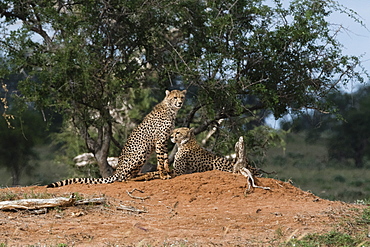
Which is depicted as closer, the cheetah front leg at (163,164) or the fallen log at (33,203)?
the fallen log at (33,203)

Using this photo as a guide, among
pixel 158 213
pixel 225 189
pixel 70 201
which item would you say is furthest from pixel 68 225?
pixel 225 189

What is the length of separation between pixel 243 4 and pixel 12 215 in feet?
21.8

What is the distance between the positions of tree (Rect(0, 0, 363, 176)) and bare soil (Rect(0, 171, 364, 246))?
2781mm

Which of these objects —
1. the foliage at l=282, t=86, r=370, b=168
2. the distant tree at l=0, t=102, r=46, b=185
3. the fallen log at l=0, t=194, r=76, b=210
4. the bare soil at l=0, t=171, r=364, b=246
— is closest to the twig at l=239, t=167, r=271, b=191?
the bare soil at l=0, t=171, r=364, b=246

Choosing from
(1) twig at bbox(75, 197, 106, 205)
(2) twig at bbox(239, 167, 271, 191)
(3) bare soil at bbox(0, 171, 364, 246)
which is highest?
(2) twig at bbox(239, 167, 271, 191)

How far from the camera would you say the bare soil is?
6.34 meters

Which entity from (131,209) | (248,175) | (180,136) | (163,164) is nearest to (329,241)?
(248,175)

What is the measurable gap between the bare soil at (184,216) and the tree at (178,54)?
2.78 meters

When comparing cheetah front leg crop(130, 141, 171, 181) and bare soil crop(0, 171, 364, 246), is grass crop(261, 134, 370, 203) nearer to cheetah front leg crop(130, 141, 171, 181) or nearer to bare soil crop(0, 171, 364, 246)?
cheetah front leg crop(130, 141, 171, 181)

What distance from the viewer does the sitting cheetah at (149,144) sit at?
946 cm

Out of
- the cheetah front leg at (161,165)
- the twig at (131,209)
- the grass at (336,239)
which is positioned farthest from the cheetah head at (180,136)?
the grass at (336,239)

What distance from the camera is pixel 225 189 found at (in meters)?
8.32

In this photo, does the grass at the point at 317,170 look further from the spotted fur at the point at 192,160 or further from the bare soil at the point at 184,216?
the bare soil at the point at 184,216

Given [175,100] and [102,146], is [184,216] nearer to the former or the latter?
[175,100]
